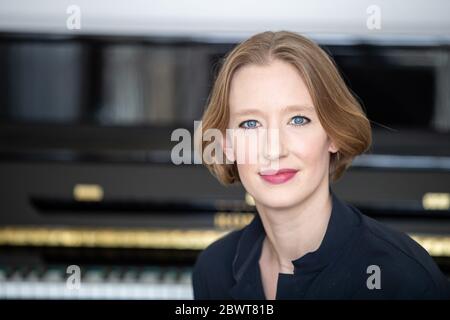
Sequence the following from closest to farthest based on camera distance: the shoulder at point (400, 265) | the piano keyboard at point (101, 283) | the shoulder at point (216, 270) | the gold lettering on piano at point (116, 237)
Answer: the shoulder at point (400, 265), the shoulder at point (216, 270), the piano keyboard at point (101, 283), the gold lettering on piano at point (116, 237)

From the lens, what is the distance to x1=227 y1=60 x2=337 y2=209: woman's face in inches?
43.5

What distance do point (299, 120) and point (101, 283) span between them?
919mm

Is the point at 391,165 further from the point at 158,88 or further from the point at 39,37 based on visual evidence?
the point at 39,37

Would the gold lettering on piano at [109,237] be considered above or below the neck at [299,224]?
below

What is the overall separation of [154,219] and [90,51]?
514mm

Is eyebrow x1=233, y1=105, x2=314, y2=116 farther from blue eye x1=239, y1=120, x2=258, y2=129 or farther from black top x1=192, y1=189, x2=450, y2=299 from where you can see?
black top x1=192, y1=189, x2=450, y2=299

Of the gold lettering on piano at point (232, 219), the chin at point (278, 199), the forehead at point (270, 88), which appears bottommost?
the gold lettering on piano at point (232, 219)

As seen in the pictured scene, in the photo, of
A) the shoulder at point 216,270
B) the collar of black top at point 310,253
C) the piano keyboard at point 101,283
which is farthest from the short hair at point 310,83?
the piano keyboard at point 101,283

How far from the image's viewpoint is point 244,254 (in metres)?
1.23

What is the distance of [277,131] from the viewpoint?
114cm

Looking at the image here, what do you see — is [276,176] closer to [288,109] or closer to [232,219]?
[288,109]

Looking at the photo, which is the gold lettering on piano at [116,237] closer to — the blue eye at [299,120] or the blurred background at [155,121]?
the blurred background at [155,121]

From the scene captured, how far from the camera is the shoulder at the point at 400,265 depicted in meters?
1.08

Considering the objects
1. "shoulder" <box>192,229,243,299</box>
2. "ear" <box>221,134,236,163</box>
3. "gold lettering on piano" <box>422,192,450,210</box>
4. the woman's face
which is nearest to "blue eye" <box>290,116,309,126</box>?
the woman's face
